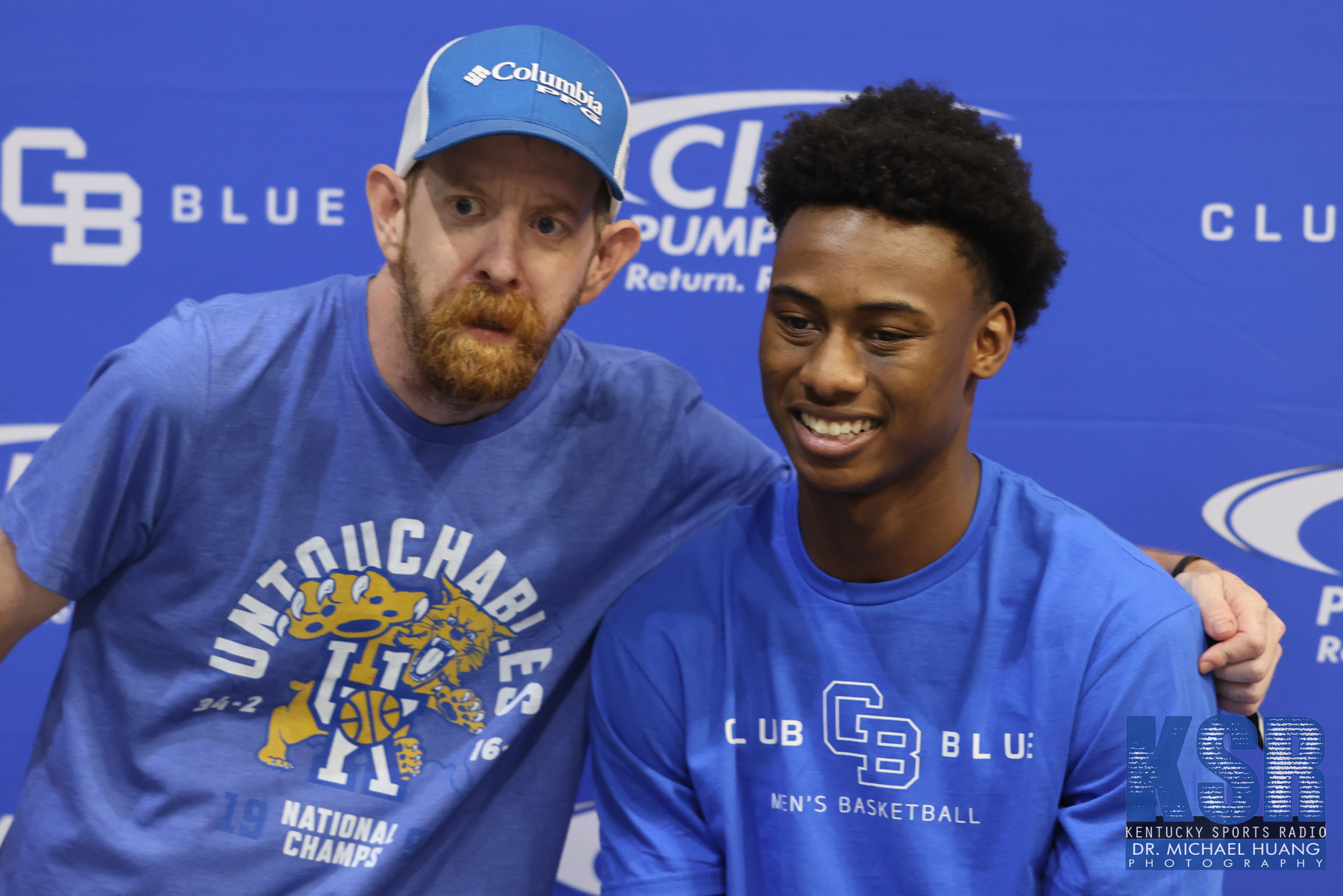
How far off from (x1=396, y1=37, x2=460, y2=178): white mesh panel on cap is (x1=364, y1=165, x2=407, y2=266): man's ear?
0.05 ft

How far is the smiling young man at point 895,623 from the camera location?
0.97 m

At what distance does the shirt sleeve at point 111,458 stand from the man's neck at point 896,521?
660 millimetres

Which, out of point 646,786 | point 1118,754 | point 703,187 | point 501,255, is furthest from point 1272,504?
point 501,255

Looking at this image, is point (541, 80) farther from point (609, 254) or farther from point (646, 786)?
point (646, 786)

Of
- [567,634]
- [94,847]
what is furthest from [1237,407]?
[94,847]

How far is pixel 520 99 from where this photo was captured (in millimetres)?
1073

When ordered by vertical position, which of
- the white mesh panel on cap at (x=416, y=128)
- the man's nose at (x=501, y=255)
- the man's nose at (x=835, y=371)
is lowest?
the man's nose at (x=835, y=371)

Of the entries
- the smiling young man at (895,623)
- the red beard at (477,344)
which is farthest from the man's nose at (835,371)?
the red beard at (477,344)

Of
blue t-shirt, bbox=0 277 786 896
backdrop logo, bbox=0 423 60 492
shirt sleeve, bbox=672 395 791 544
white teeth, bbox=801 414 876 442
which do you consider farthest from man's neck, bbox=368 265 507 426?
backdrop logo, bbox=0 423 60 492

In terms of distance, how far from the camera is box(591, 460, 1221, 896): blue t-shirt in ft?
3.24

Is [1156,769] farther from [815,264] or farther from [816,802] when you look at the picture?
[815,264]

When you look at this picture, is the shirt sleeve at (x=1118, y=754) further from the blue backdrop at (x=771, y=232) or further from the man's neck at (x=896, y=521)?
the blue backdrop at (x=771, y=232)

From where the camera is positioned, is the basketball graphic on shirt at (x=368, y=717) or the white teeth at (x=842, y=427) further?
the basketball graphic on shirt at (x=368, y=717)

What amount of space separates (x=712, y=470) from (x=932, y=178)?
1.50 ft
